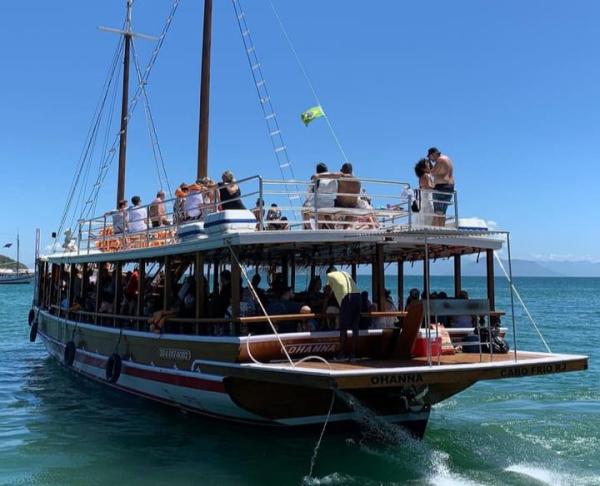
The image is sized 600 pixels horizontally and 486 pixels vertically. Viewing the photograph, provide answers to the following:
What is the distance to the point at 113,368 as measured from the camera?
551 inches

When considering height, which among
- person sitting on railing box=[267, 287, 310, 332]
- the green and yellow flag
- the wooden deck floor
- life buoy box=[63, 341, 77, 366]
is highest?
the green and yellow flag

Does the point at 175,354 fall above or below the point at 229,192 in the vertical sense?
below

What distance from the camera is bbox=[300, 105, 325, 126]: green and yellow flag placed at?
604 inches

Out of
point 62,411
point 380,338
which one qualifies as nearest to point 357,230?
point 380,338

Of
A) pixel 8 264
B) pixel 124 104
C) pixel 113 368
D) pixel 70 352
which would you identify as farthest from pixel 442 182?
pixel 8 264

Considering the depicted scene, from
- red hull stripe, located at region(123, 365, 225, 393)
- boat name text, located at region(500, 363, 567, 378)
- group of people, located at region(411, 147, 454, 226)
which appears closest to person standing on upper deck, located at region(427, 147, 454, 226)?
group of people, located at region(411, 147, 454, 226)

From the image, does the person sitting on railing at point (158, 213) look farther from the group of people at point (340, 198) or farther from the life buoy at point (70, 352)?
the life buoy at point (70, 352)

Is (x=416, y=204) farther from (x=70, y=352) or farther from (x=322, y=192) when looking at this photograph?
(x=70, y=352)

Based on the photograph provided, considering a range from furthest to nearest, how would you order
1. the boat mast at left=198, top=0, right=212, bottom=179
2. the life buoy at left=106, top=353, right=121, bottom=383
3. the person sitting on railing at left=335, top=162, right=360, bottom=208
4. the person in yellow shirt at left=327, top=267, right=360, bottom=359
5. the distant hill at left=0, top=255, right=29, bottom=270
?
1. the distant hill at left=0, top=255, right=29, bottom=270
2. the boat mast at left=198, top=0, right=212, bottom=179
3. the life buoy at left=106, top=353, right=121, bottom=383
4. the person sitting on railing at left=335, top=162, right=360, bottom=208
5. the person in yellow shirt at left=327, top=267, right=360, bottom=359

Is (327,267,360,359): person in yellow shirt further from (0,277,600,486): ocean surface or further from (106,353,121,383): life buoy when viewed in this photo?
(106,353,121,383): life buoy

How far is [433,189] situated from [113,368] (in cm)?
749

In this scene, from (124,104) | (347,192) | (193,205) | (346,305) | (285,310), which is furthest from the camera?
(124,104)

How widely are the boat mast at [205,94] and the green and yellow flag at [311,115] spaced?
301 centimetres

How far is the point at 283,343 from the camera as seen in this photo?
10211 millimetres
